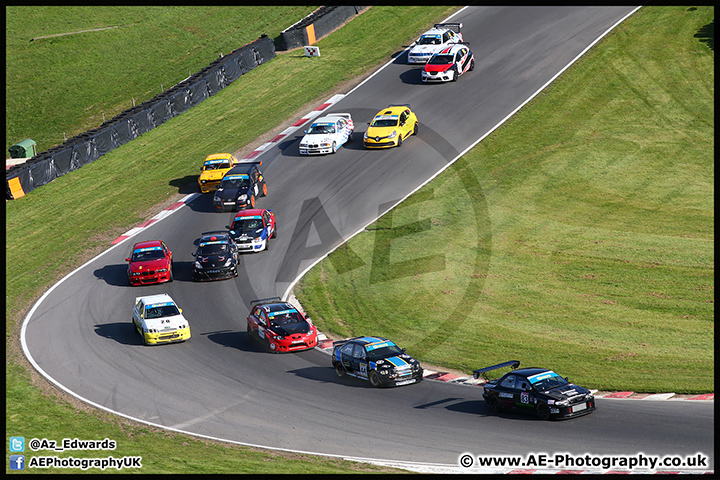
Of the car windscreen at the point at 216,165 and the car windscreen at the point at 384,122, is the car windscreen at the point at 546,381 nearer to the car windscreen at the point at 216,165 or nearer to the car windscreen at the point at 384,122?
the car windscreen at the point at 216,165

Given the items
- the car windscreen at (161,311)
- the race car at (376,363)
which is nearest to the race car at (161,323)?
the car windscreen at (161,311)

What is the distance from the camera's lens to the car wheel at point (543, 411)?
21.4 metres

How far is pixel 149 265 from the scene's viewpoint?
34469 millimetres

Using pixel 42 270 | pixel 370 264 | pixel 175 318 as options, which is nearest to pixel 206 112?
pixel 42 270

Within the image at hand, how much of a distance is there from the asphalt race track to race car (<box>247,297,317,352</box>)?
0.41 meters

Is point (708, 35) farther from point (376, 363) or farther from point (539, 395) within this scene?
point (539, 395)

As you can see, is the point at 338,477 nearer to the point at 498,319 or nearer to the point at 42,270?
the point at 498,319

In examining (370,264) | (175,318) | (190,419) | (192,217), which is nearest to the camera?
(190,419)

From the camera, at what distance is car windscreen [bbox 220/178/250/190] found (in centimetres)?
4056

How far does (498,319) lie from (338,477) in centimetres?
1301

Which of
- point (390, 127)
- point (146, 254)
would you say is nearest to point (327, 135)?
point (390, 127)

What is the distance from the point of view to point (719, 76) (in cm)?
5059

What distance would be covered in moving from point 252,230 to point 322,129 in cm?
1152

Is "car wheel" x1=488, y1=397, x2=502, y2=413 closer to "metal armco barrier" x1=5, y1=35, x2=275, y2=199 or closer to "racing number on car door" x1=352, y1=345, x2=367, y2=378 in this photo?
"racing number on car door" x1=352, y1=345, x2=367, y2=378
